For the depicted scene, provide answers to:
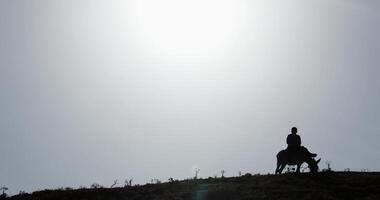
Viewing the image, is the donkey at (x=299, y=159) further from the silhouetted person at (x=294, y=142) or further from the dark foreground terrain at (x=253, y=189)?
the dark foreground terrain at (x=253, y=189)

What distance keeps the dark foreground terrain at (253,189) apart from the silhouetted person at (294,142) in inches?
79.9

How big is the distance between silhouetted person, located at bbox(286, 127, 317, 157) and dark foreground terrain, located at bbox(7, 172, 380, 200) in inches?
79.9

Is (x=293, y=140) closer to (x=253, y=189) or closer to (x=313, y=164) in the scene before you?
(x=313, y=164)

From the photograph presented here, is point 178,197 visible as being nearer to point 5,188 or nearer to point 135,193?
point 135,193

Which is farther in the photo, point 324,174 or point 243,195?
point 324,174

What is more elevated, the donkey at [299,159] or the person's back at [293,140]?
the person's back at [293,140]

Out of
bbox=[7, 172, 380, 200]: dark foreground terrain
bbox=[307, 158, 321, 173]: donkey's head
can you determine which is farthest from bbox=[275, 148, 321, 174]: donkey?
bbox=[7, 172, 380, 200]: dark foreground terrain

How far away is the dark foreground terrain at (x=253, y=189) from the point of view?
87.3ft

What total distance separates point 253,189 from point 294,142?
238 inches

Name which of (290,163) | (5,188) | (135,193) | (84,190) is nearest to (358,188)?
(290,163)

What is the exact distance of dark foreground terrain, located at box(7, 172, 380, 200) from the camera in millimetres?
26609

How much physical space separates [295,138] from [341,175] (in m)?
3.58

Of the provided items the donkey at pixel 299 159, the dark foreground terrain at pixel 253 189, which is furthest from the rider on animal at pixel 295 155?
the dark foreground terrain at pixel 253 189

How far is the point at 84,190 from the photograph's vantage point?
31141 mm
